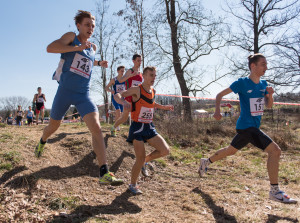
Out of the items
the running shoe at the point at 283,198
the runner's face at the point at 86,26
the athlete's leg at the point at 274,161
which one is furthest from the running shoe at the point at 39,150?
the running shoe at the point at 283,198

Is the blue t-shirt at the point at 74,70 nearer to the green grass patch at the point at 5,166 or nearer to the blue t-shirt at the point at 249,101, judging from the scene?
the green grass patch at the point at 5,166

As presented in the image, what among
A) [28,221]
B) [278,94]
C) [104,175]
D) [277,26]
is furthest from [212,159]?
[277,26]

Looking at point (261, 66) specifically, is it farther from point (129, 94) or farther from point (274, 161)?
point (129, 94)

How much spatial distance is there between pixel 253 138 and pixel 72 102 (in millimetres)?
2733

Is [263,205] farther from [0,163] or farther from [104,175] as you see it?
[0,163]

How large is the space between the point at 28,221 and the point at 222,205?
250 cm

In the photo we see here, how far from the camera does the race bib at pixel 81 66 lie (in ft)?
11.0

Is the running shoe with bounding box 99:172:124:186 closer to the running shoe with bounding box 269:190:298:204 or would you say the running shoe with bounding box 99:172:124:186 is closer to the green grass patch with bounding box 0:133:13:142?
the running shoe with bounding box 269:190:298:204

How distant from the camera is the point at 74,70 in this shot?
11.0 feet

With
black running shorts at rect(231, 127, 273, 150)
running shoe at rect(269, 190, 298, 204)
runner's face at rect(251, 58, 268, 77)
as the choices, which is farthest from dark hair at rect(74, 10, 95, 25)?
running shoe at rect(269, 190, 298, 204)

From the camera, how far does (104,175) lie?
3.02m

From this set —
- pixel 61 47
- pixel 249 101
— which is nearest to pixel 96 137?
pixel 61 47

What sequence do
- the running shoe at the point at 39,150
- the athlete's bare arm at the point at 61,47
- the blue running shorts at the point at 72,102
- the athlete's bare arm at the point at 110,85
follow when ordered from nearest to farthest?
1. the athlete's bare arm at the point at 61,47
2. the blue running shorts at the point at 72,102
3. the running shoe at the point at 39,150
4. the athlete's bare arm at the point at 110,85

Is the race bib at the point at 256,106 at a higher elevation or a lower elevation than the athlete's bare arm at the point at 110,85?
lower
